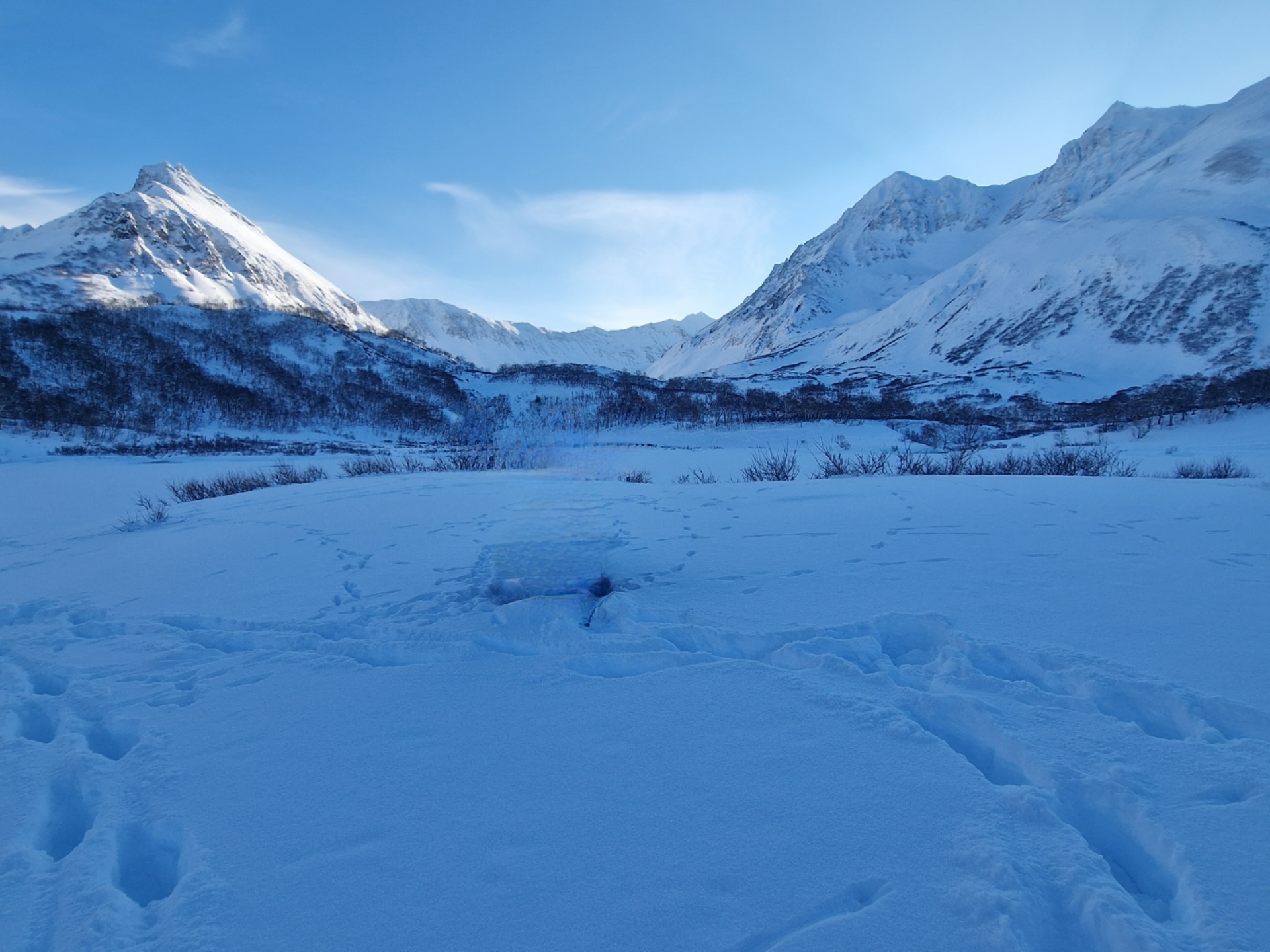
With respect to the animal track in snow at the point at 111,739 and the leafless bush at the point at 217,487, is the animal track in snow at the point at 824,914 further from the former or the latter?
the leafless bush at the point at 217,487

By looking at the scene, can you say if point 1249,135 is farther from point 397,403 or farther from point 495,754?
point 495,754

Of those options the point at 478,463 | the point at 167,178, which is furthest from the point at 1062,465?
the point at 167,178

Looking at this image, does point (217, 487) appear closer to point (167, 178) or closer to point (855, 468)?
point (855, 468)

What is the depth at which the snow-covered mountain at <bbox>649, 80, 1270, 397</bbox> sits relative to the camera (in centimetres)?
5353

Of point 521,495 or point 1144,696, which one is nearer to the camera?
point 1144,696

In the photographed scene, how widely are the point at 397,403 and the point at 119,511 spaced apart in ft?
154

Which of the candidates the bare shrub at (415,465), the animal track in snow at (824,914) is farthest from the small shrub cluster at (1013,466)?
the bare shrub at (415,465)

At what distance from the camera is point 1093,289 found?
67.5m

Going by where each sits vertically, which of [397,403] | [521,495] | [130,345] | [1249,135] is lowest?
[521,495]

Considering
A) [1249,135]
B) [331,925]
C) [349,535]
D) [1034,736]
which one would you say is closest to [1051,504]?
[1034,736]

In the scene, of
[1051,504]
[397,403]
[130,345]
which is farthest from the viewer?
[397,403]

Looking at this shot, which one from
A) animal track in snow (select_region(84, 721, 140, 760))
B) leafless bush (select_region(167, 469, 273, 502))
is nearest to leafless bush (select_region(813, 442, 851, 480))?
animal track in snow (select_region(84, 721, 140, 760))

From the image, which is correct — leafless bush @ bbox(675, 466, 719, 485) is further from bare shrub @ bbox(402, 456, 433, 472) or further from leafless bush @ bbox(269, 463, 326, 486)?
leafless bush @ bbox(269, 463, 326, 486)

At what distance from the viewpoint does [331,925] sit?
177 cm
